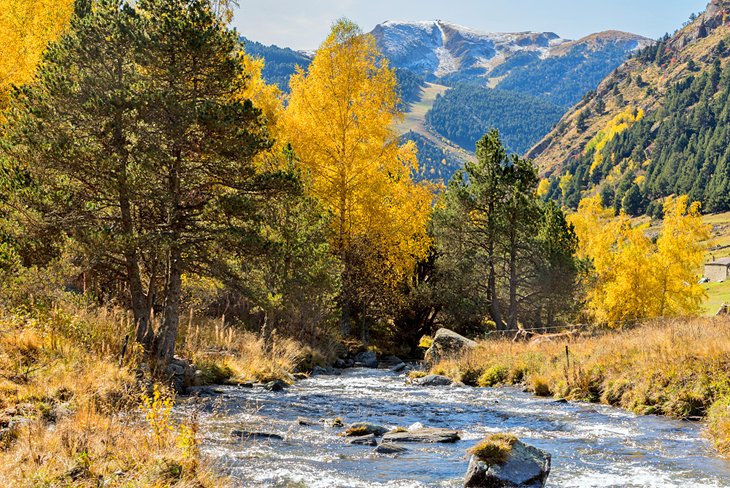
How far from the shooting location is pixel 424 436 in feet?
37.1

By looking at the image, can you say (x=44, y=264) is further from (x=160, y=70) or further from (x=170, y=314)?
(x=160, y=70)

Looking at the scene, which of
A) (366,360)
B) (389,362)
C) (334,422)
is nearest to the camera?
(334,422)

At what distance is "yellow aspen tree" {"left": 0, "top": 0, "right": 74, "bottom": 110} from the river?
15826mm

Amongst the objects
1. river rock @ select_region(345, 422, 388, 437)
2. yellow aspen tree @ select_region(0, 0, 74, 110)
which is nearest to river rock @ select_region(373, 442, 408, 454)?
river rock @ select_region(345, 422, 388, 437)

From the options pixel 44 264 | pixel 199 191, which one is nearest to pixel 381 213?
pixel 199 191

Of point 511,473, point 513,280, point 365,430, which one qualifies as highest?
point 513,280

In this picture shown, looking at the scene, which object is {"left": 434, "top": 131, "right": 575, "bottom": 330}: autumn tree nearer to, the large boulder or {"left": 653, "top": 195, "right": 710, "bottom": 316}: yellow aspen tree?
the large boulder

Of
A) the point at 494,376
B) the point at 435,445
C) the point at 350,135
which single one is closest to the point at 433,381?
the point at 494,376

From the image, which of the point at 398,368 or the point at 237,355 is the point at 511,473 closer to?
the point at 237,355

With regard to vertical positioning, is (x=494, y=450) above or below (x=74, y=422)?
below

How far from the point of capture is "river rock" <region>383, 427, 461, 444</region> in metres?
11.1

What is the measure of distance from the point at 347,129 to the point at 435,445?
2084cm

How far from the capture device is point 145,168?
49.6 feet

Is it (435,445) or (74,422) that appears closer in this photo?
(74,422)
